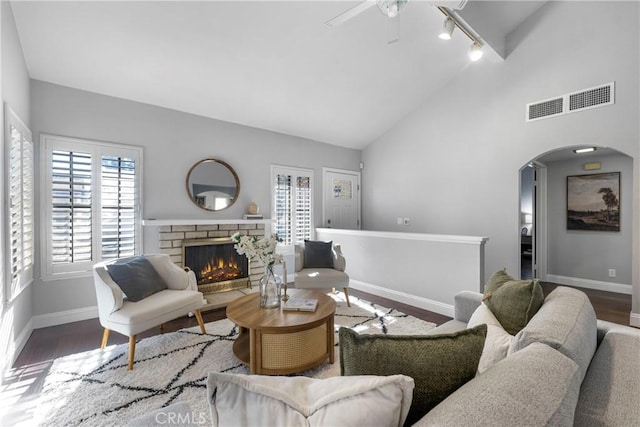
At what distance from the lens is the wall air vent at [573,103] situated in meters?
3.32

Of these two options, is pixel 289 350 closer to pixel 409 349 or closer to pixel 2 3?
pixel 409 349

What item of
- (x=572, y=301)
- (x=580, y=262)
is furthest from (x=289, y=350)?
(x=580, y=262)

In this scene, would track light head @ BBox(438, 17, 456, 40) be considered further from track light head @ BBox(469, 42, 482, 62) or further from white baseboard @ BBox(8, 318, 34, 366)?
white baseboard @ BBox(8, 318, 34, 366)

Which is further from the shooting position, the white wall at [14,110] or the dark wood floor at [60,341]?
the white wall at [14,110]

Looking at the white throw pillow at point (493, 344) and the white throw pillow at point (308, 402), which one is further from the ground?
the white throw pillow at point (308, 402)

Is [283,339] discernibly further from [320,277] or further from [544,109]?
[544,109]

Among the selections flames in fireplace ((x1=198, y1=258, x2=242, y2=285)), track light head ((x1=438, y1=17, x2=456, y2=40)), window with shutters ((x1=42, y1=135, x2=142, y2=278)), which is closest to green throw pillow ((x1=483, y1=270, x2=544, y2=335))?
track light head ((x1=438, y1=17, x2=456, y2=40))

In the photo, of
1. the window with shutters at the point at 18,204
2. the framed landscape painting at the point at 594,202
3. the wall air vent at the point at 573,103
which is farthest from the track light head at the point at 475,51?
the window with shutters at the point at 18,204

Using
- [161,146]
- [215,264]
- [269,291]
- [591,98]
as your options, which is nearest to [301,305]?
[269,291]

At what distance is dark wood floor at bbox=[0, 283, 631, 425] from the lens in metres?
2.00

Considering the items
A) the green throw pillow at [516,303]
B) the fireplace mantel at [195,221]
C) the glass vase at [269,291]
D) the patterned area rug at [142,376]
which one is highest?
the fireplace mantel at [195,221]

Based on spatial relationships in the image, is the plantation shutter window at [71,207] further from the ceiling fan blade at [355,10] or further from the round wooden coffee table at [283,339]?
the ceiling fan blade at [355,10]

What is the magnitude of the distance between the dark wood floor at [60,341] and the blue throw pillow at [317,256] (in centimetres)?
76

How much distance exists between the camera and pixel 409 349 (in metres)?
0.88
